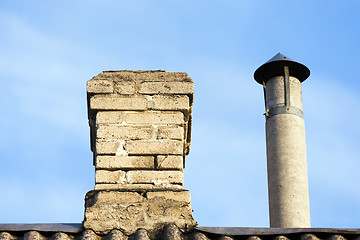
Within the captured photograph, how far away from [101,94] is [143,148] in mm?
542

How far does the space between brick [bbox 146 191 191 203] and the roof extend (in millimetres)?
238

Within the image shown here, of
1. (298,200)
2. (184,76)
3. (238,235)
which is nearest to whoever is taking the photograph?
(238,235)

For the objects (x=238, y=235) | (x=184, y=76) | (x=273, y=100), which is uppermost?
(x=273, y=100)

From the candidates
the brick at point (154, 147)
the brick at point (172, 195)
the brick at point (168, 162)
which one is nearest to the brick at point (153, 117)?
the brick at point (154, 147)

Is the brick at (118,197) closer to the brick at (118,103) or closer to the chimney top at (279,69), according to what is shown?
the brick at (118,103)

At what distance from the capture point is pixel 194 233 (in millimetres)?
4582

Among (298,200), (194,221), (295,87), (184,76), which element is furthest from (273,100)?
(194,221)

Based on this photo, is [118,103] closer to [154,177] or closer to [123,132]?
[123,132]

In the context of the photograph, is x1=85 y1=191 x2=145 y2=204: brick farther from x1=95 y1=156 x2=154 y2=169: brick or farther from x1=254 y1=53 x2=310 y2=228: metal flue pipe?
x1=254 y1=53 x2=310 y2=228: metal flue pipe

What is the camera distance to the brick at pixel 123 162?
16.4ft

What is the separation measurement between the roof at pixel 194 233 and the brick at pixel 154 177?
16.8 inches

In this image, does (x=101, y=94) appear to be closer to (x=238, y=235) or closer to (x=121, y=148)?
(x=121, y=148)

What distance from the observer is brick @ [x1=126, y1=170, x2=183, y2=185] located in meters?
4.95

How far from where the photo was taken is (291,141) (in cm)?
974
